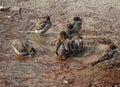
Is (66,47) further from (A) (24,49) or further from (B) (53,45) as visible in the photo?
(A) (24,49)

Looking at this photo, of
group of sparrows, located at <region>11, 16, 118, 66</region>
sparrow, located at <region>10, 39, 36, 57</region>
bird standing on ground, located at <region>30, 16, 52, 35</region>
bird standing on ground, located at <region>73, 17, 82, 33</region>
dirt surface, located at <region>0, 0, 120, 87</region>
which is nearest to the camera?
dirt surface, located at <region>0, 0, 120, 87</region>

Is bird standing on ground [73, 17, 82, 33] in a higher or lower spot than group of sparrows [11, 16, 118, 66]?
higher

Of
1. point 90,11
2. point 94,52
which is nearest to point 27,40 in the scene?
point 94,52

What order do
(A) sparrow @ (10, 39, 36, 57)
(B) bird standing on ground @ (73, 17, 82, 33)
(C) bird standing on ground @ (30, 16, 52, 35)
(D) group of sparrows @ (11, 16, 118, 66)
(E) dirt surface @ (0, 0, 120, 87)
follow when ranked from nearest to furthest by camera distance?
(E) dirt surface @ (0, 0, 120, 87) < (D) group of sparrows @ (11, 16, 118, 66) < (A) sparrow @ (10, 39, 36, 57) < (B) bird standing on ground @ (73, 17, 82, 33) < (C) bird standing on ground @ (30, 16, 52, 35)

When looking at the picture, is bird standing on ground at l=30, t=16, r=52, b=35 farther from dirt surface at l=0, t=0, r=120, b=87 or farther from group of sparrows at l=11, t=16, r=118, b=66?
group of sparrows at l=11, t=16, r=118, b=66

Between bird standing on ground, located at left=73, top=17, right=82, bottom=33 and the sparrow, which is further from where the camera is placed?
bird standing on ground, located at left=73, top=17, right=82, bottom=33

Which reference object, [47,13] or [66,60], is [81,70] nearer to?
[66,60]

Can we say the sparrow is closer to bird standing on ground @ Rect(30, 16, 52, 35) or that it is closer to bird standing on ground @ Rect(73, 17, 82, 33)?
bird standing on ground @ Rect(30, 16, 52, 35)

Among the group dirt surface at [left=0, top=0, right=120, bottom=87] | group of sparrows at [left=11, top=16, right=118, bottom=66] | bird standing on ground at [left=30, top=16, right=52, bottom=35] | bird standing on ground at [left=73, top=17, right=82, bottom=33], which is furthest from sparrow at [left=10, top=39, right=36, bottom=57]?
bird standing on ground at [left=73, top=17, right=82, bottom=33]

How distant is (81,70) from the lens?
1100 cm

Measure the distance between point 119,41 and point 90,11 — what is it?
2779 millimetres

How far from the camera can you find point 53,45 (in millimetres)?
12422

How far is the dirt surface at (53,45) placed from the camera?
10.6 m

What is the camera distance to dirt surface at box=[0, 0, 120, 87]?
34.7 ft
